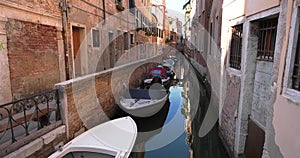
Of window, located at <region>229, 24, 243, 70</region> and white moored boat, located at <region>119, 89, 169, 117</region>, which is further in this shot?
white moored boat, located at <region>119, 89, 169, 117</region>

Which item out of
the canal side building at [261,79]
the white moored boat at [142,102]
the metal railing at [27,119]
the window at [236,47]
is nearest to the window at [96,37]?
the white moored boat at [142,102]

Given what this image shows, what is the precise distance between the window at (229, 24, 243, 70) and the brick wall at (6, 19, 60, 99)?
463cm

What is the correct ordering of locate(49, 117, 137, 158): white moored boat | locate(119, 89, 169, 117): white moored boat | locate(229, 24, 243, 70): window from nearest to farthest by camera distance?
locate(49, 117, 137, 158): white moored boat → locate(229, 24, 243, 70): window → locate(119, 89, 169, 117): white moored boat

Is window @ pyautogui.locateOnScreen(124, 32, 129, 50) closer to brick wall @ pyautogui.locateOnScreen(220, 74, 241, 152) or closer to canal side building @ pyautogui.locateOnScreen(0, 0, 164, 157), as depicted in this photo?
canal side building @ pyautogui.locateOnScreen(0, 0, 164, 157)

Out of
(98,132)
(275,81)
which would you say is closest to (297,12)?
(275,81)

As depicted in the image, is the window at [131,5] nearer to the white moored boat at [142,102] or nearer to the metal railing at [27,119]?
the white moored boat at [142,102]

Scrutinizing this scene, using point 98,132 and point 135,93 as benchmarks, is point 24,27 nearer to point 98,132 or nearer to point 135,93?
point 98,132

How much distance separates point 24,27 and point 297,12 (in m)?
4.96

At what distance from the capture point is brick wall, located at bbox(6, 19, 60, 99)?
13.5ft

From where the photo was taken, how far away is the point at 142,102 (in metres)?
6.63

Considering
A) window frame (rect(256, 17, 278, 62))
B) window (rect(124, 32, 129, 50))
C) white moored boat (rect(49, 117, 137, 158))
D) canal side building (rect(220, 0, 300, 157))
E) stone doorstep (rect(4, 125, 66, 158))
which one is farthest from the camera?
window (rect(124, 32, 129, 50))

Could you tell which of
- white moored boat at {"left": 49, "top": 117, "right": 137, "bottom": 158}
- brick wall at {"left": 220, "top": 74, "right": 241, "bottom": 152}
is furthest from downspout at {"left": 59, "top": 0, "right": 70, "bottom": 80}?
brick wall at {"left": 220, "top": 74, "right": 241, "bottom": 152}

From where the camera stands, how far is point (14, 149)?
9.07 feet

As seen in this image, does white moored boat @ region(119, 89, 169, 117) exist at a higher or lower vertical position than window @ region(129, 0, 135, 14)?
lower
